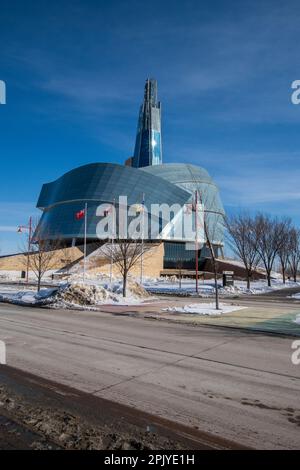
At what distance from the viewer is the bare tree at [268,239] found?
38812 millimetres

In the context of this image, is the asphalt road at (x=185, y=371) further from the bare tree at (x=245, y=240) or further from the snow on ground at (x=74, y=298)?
the bare tree at (x=245, y=240)

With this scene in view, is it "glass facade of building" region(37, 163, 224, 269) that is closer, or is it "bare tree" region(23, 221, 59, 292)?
"bare tree" region(23, 221, 59, 292)

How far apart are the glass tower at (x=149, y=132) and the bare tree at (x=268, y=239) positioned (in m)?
94.3

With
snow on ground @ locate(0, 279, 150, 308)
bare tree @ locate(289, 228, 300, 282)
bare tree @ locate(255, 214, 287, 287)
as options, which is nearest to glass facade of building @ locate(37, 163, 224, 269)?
bare tree @ locate(289, 228, 300, 282)

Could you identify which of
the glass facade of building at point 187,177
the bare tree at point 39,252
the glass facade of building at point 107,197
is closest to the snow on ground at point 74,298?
the bare tree at point 39,252

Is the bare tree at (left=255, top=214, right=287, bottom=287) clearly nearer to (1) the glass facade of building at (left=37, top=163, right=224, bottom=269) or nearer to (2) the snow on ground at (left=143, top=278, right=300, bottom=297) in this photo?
(2) the snow on ground at (left=143, top=278, right=300, bottom=297)

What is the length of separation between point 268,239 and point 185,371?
36228 millimetres

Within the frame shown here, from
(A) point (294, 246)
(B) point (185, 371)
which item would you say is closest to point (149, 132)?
(A) point (294, 246)

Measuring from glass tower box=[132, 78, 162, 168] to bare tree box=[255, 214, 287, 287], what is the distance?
9432 cm

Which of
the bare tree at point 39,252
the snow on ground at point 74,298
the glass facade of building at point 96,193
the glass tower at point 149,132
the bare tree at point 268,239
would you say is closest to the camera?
the snow on ground at point 74,298

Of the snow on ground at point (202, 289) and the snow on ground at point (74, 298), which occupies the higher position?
the snow on ground at point (74, 298)

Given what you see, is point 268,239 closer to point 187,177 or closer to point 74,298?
point 74,298

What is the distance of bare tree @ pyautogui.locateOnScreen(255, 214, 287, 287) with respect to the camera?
1528 inches

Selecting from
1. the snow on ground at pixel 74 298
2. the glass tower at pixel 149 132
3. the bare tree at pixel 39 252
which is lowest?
the snow on ground at pixel 74 298
